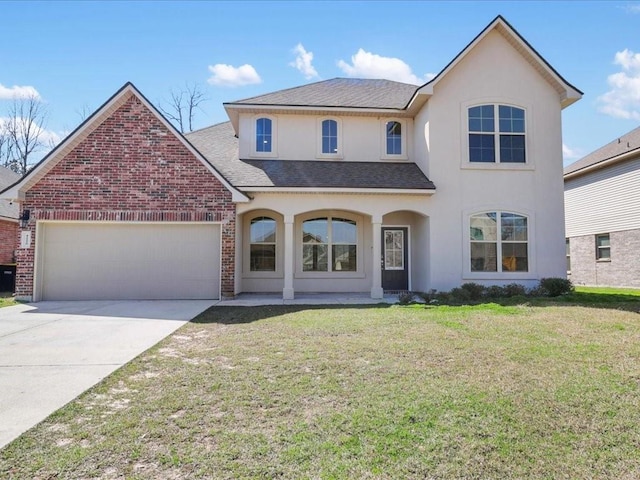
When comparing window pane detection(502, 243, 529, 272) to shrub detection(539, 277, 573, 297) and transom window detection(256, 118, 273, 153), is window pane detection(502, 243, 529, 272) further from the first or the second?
transom window detection(256, 118, 273, 153)

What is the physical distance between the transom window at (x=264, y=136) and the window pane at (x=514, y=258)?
8.88m

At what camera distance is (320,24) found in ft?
41.1

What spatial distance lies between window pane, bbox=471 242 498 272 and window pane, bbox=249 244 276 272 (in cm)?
690

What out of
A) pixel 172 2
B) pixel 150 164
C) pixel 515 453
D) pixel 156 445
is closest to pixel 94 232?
pixel 150 164

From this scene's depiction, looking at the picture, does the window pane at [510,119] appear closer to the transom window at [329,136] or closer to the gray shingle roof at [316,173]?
the gray shingle roof at [316,173]

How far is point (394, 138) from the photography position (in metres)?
14.4

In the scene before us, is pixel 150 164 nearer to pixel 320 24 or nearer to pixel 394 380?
pixel 320 24

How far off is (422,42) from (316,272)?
27.3 feet

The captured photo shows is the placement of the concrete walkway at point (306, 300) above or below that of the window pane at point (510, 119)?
below

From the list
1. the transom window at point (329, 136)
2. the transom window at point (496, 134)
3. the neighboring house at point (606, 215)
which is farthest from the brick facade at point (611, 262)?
the transom window at point (329, 136)

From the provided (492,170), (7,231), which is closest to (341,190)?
(492,170)

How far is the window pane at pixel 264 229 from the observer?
14.1 meters

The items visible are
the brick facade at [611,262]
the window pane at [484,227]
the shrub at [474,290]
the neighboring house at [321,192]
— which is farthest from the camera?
the brick facade at [611,262]

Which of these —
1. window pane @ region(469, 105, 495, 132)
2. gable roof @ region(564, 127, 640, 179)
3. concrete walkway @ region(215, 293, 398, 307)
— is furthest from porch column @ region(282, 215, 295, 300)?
gable roof @ region(564, 127, 640, 179)
